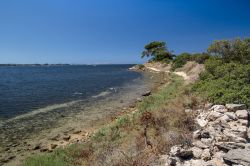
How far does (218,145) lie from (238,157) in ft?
4.28

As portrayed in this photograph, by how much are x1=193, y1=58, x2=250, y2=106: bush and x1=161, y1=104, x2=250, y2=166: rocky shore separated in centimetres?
267

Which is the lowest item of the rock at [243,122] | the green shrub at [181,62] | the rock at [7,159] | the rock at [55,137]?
the rock at [7,159]

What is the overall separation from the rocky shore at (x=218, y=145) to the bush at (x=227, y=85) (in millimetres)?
2669

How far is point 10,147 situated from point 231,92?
13802mm

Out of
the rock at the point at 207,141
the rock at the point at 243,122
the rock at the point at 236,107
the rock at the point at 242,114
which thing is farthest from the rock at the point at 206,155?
the rock at the point at 236,107

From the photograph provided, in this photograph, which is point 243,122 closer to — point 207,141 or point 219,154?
point 207,141

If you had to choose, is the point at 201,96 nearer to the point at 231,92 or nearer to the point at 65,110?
the point at 231,92

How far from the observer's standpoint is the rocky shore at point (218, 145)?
762 cm

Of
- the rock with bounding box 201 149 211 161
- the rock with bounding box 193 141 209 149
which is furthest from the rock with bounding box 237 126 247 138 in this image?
the rock with bounding box 201 149 211 161

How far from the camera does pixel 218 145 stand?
8672 mm

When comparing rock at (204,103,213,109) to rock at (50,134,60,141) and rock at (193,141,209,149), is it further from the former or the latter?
rock at (50,134,60,141)

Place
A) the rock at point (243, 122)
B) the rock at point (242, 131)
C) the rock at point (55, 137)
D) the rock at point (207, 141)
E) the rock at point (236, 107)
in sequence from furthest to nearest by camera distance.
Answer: the rock at point (55, 137) → the rock at point (236, 107) → the rock at point (243, 122) → the rock at point (242, 131) → the rock at point (207, 141)

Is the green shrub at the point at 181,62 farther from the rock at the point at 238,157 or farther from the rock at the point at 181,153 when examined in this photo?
the rock at the point at 238,157

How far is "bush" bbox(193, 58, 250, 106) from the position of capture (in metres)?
14.5
